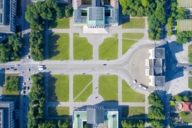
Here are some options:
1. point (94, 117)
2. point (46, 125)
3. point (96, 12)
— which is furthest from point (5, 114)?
point (96, 12)

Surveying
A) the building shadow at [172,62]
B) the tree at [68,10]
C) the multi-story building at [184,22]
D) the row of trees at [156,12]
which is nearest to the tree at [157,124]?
the building shadow at [172,62]

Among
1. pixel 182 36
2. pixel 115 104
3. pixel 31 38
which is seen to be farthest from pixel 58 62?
pixel 182 36

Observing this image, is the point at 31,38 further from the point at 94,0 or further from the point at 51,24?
the point at 94,0

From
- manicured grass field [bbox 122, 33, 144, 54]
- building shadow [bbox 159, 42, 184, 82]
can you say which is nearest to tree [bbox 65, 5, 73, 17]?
manicured grass field [bbox 122, 33, 144, 54]

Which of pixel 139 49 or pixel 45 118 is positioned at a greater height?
pixel 139 49

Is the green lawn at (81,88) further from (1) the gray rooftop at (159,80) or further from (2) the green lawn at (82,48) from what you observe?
(1) the gray rooftop at (159,80)
